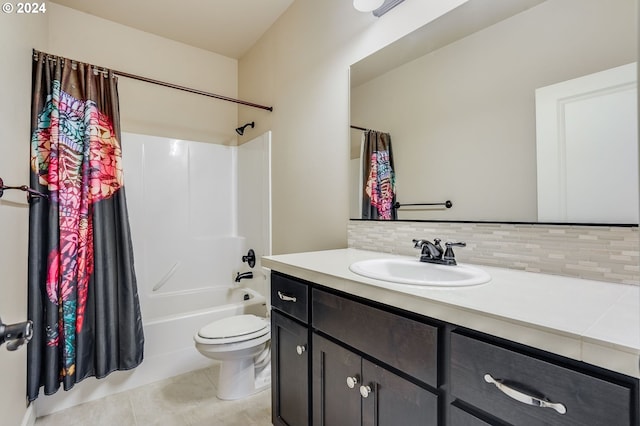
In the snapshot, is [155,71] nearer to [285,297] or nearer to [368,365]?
[285,297]

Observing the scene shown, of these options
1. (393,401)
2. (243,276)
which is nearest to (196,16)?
(243,276)

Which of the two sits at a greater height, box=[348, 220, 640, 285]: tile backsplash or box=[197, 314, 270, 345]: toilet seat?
box=[348, 220, 640, 285]: tile backsplash

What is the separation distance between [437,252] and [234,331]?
1.33 m

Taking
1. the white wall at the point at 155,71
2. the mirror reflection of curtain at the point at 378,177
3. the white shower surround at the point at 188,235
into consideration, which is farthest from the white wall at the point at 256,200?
the mirror reflection of curtain at the point at 378,177

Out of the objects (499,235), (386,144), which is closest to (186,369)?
(386,144)

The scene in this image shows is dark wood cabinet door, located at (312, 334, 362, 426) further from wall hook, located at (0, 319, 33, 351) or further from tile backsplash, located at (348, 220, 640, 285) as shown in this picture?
wall hook, located at (0, 319, 33, 351)

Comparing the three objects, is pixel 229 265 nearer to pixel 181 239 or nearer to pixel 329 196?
pixel 181 239

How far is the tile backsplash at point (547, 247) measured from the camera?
858 millimetres

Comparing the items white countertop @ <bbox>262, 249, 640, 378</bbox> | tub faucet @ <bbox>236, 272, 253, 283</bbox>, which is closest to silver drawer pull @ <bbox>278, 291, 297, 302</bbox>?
white countertop @ <bbox>262, 249, 640, 378</bbox>

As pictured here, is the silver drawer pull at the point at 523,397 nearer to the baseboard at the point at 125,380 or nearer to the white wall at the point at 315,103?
the white wall at the point at 315,103

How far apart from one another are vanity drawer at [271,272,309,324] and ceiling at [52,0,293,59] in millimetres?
1992

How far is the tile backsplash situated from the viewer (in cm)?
86

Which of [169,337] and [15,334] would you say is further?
[169,337]

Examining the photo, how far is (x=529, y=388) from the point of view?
23.1 inches
